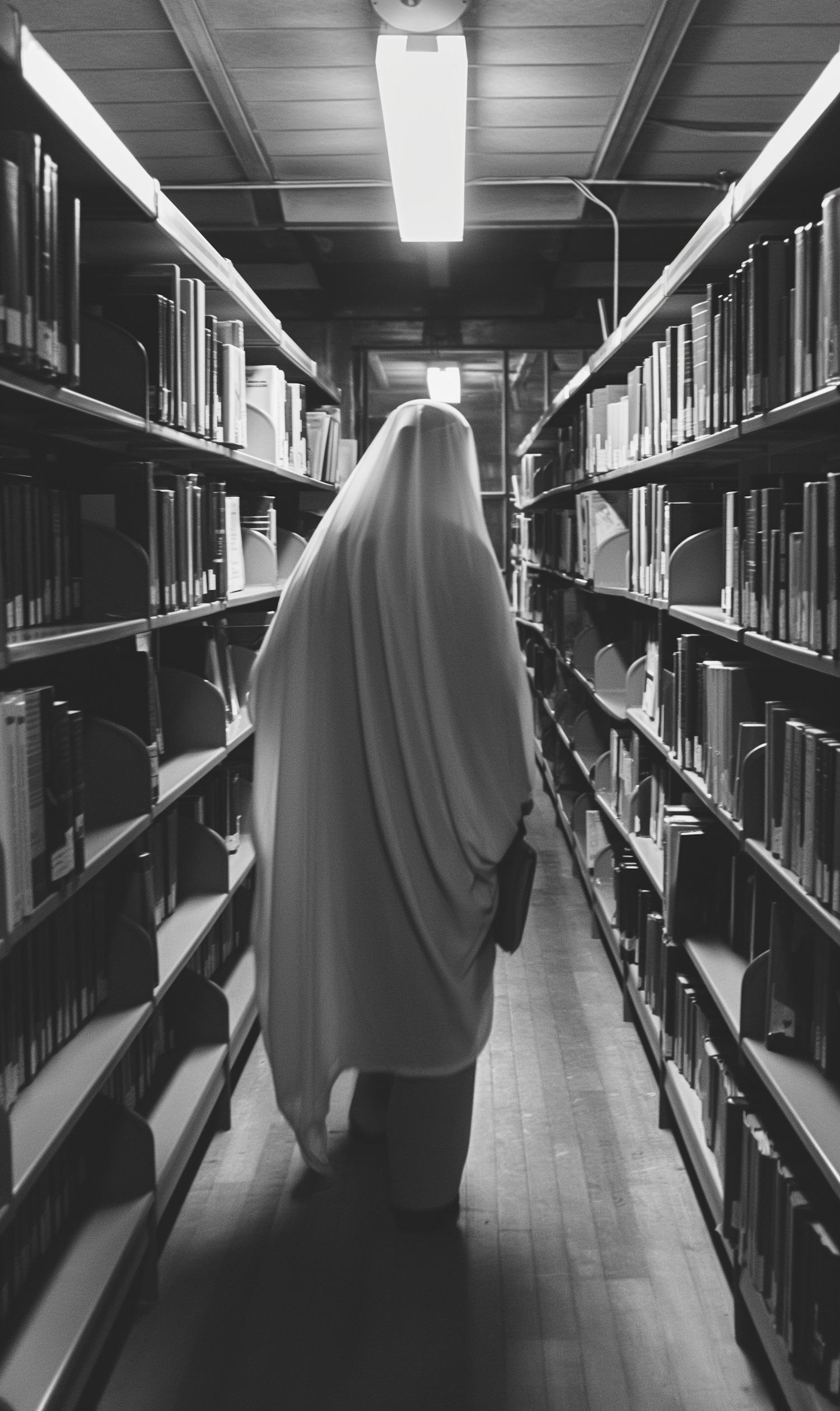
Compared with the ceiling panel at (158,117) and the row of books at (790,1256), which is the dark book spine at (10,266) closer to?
the row of books at (790,1256)

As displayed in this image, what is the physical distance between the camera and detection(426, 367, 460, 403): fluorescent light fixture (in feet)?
28.3

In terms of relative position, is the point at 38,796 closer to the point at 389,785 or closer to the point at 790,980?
the point at 389,785

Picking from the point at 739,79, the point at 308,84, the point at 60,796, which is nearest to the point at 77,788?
the point at 60,796

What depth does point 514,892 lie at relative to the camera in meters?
2.66

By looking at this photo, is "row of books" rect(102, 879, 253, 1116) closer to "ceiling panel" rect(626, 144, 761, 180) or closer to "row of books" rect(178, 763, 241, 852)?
"row of books" rect(178, 763, 241, 852)

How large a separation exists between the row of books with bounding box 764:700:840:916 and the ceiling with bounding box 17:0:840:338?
2890mm

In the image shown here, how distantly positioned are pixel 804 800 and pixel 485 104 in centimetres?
394

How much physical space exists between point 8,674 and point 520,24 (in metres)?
3.02

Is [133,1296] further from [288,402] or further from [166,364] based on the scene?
[288,402]

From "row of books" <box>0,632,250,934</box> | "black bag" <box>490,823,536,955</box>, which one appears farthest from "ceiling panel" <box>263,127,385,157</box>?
"black bag" <box>490,823,536,955</box>

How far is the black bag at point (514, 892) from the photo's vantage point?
2.64 meters

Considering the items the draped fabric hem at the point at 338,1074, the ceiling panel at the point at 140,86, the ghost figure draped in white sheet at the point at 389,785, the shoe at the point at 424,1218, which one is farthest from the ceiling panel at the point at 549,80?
the shoe at the point at 424,1218

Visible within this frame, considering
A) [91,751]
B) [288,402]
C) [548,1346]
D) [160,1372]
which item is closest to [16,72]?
[91,751]

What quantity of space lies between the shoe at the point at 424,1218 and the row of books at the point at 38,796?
121 centimetres
